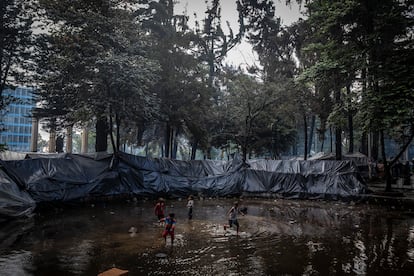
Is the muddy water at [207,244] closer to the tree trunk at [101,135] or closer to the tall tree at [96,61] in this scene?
the tall tree at [96,61]

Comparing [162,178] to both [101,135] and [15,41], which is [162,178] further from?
[15,41]

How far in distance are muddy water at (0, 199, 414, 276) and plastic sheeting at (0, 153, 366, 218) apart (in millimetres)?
1161

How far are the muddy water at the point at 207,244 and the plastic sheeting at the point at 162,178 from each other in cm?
116

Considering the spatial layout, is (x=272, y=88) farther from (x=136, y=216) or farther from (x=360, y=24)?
(x=136, y=216)

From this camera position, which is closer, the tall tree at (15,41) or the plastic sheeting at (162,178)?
the plastic sheeting at (162,178)

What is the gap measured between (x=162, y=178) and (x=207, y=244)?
9200 mm

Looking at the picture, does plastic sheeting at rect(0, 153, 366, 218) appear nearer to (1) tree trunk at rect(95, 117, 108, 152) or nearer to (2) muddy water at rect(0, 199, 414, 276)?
(2) muddy water at rect(0, 199, 414, 276)

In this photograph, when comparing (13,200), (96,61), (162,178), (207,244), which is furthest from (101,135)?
(207,244)

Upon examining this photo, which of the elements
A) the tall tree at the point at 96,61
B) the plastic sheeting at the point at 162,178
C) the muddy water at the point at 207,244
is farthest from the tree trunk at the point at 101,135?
the muddy water at the point at 207,244

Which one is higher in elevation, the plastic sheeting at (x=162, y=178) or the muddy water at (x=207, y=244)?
the plastic sheeting at (x=162, y=178)

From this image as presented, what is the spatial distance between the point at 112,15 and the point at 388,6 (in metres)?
15.1

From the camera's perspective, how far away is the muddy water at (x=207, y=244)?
5.95 meters

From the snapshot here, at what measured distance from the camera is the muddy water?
5.95m

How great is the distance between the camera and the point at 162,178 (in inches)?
653
